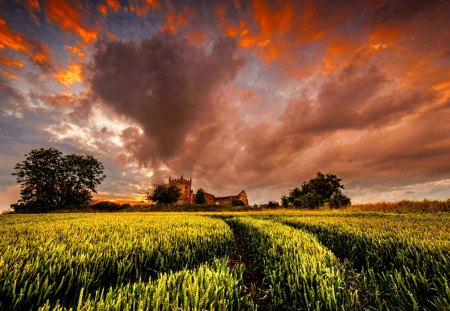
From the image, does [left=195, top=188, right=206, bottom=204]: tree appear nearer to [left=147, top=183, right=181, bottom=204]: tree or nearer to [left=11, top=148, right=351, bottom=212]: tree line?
[left=147, top=183, right=181, bottom=204]: tree

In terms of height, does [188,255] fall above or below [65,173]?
below

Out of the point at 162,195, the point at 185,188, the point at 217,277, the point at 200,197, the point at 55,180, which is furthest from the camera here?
the point at 185,188

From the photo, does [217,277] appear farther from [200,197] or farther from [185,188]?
[185,188]

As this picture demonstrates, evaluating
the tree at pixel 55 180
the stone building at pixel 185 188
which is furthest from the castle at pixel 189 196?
the tree at pixel 55 180

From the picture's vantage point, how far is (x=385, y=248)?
3.17 meters

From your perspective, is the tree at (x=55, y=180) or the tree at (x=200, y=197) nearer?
the tree at (x=55, y=180)

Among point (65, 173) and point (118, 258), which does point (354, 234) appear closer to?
point (118, 258)

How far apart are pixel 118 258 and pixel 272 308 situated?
81.5 inches

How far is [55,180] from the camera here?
40.0m

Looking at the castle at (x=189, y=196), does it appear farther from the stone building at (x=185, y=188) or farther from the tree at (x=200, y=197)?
the tree at (x=200, y=197)

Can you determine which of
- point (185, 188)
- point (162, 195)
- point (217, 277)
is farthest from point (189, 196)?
point (217, 277)

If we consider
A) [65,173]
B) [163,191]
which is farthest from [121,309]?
[163,191]

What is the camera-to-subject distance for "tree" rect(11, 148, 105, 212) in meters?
37.0

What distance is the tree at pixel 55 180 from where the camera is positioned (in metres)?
37.0
